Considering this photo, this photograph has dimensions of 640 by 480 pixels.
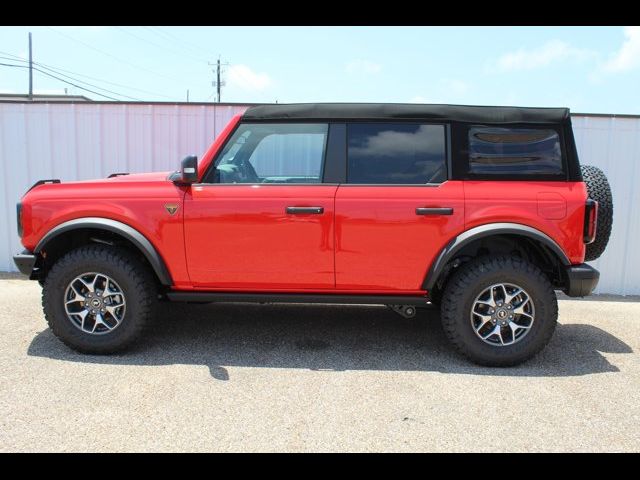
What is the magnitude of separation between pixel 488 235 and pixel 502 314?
2.03 ft

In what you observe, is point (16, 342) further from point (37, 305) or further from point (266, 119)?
point (266, 119)

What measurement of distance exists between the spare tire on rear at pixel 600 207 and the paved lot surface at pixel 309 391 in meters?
0.91

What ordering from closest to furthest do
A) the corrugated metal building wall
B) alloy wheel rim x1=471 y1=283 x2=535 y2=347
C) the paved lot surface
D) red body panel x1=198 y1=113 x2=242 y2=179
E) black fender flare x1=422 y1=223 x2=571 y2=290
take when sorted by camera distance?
the paved lot surface, black fender flare x1=422 y1=223 x2=571 y2=290, alloy wheel rim x1=471 y1=283 x2=535 y2=347, red body panel x1=198 y1=113 x2=242 y2=179, the corrugated metal building wall

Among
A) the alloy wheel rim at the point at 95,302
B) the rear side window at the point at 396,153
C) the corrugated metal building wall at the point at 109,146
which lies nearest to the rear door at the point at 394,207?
the rear side window at the point at 396,153

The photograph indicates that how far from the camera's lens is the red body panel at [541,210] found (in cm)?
370

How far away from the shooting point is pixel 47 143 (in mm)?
6973

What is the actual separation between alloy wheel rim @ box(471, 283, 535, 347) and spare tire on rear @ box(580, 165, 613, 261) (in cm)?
78

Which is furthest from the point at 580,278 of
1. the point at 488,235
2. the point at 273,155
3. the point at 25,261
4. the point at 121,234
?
the point at 25,261

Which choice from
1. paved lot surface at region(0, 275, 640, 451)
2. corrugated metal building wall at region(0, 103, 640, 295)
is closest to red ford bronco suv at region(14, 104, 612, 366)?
paved lot surface at region(0, 275, 640, 451)

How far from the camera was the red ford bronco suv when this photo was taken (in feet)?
12.2

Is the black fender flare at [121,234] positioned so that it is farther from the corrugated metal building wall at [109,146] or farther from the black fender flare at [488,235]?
the corrugated metal building wall at [109,146]

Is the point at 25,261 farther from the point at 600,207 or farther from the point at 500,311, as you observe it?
the point at 600,207

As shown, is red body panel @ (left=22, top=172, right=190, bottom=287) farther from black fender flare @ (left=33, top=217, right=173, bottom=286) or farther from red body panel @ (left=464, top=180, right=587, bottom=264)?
red body panel @ (left=464, top=180, right=587, bottom=264)
